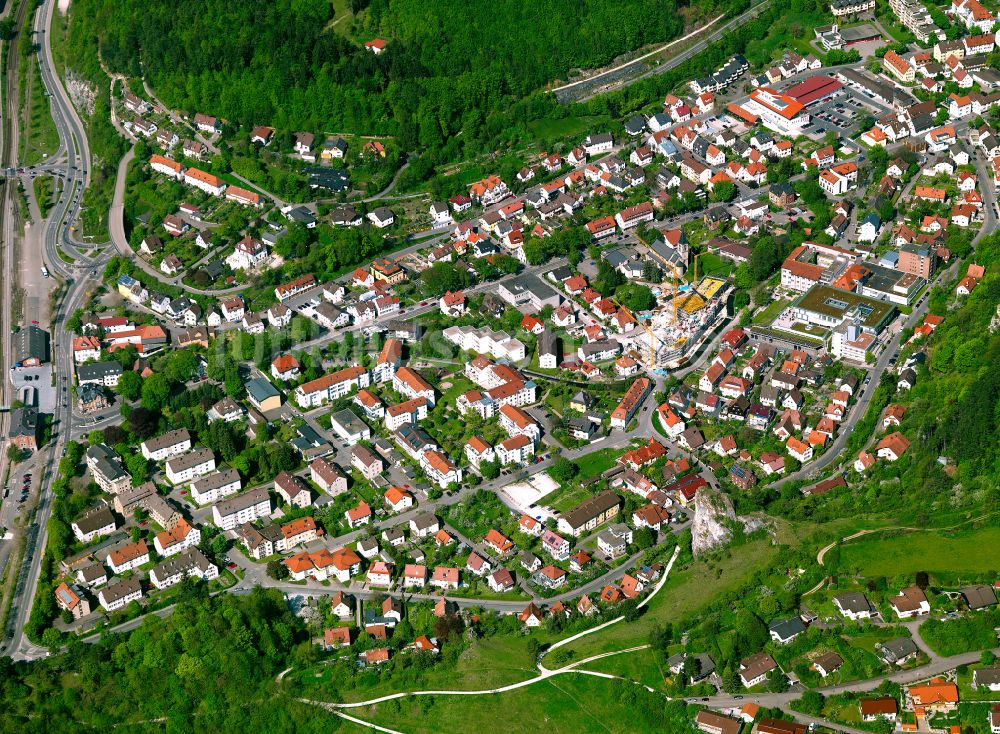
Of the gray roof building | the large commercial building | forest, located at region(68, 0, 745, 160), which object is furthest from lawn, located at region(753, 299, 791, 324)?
the gray roof building

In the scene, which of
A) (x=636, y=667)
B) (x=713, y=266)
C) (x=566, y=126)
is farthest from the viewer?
(x=566, y=126)

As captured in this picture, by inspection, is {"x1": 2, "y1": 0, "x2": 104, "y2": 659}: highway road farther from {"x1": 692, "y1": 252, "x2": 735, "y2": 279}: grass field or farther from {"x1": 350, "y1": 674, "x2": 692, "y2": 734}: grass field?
{"x1": 692, "y1": 252, "x2": 735, "y2": 279}: grass field

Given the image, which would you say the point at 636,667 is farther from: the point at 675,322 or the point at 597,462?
the point at 675,322

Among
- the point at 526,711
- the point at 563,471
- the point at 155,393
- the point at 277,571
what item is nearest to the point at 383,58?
the point at 155,393

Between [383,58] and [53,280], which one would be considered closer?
[53,280]

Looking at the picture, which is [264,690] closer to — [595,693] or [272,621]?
[272,621]

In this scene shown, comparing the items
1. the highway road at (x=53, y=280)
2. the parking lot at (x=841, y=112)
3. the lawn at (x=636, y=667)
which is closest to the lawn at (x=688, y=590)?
the lawn at (x=636, y=667)

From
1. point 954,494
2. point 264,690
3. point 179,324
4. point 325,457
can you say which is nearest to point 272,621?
point 264,690
